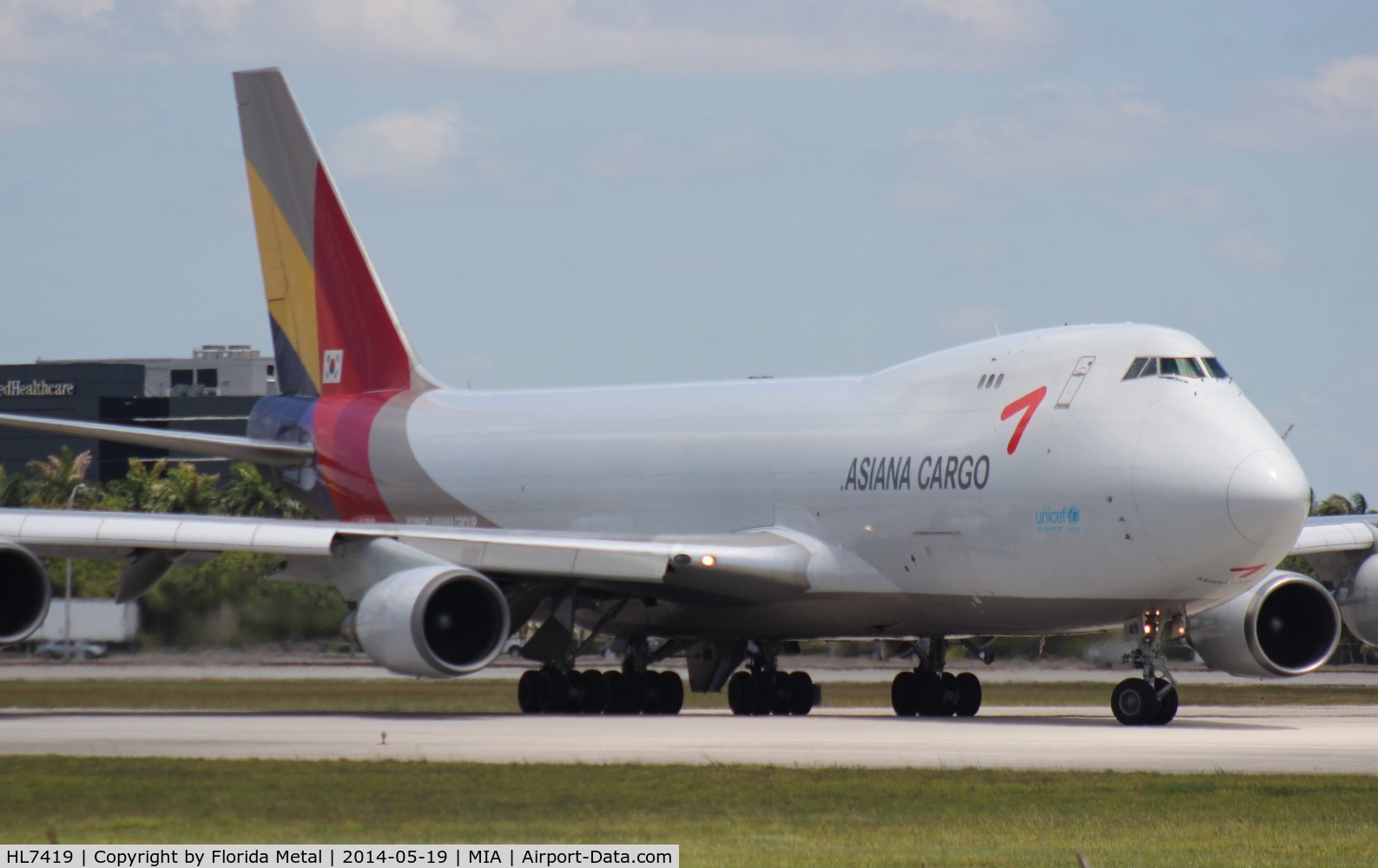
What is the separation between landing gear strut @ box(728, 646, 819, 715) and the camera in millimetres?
26656

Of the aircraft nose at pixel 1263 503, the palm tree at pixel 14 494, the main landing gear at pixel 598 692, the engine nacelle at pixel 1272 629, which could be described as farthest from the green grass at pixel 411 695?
the palm tree at pixel 14 494

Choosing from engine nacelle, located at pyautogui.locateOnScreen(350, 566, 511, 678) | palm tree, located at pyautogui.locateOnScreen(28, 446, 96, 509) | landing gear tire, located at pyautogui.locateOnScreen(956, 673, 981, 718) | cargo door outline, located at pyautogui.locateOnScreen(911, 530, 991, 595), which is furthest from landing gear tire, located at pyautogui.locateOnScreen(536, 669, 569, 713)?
palm tree, located at pyautogui.locateOnScreen(28, 446, 96, 509)

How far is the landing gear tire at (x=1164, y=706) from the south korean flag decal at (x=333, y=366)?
50.9 feet

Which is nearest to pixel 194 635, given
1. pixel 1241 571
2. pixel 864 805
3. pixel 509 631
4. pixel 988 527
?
pixel 509 631

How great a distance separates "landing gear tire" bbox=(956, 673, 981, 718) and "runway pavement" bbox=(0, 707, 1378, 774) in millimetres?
417

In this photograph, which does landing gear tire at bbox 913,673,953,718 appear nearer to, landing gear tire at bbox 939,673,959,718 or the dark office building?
landing gear tire at bbox 939,673,959,718

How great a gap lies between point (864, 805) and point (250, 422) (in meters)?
22.5

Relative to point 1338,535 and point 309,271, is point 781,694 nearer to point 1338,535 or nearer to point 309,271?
point 1338,535

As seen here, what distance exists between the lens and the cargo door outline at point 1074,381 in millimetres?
22375

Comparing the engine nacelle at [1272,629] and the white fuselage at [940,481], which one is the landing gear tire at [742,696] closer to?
the white fuselage at [940,481]

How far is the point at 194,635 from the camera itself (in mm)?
28297

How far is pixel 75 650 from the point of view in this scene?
32594 millimetres

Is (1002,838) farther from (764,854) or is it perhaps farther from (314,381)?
(314,381)
